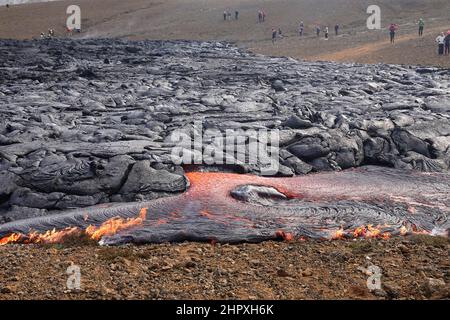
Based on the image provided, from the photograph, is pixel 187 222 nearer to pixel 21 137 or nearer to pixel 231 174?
pixel 231 174

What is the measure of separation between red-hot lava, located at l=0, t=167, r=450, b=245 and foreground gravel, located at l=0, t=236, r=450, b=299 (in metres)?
0.70

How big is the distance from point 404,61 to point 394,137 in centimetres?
2203

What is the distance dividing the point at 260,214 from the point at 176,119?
8.73m

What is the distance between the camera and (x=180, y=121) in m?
21.2

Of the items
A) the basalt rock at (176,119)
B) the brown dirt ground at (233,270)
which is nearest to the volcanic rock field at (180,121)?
the basalt rock at (176,119)

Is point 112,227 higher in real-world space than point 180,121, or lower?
lower

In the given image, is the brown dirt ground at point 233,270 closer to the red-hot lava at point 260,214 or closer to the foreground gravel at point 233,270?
the foreground gravel at point 233,270

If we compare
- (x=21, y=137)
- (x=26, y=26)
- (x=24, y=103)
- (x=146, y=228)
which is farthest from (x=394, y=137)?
(x=26, y=26)

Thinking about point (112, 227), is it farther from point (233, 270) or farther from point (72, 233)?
point (233, 270)

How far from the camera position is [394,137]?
20156 millimetres

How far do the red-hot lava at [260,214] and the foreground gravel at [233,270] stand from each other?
0.70m

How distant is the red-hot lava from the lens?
42.1 feet

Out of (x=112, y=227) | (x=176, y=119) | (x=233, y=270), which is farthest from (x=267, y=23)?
(x=233, y=270)

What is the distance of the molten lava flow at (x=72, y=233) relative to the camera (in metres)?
12.7
